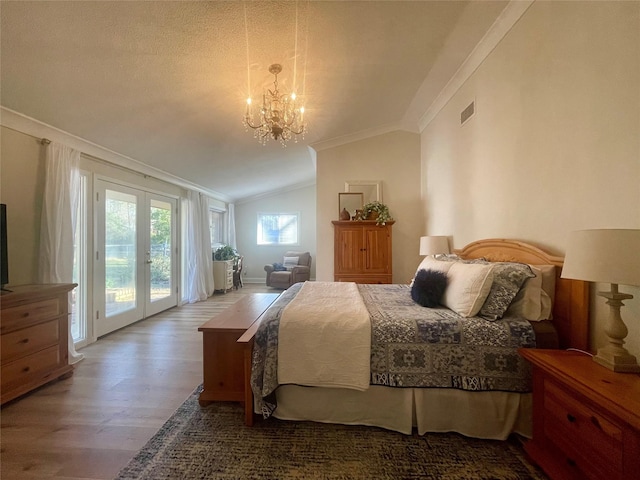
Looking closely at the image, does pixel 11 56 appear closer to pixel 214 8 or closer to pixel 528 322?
pixel 214 8

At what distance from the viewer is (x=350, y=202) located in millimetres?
4582

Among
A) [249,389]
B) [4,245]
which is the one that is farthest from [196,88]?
[249,389]

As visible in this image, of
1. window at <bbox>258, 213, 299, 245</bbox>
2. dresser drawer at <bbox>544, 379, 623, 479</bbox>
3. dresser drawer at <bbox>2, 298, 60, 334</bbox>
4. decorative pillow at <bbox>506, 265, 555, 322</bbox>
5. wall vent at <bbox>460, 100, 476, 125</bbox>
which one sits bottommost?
dresser drawer at <bbox>544, 379, 623, 479</bbox>

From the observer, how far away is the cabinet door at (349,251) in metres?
4.08

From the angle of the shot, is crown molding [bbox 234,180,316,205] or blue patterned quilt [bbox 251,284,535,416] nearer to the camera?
blue patterned quilt [bbox 251,284,535,416]

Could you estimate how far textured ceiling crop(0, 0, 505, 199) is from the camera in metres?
1.80

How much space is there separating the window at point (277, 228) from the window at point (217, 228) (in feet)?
3.63

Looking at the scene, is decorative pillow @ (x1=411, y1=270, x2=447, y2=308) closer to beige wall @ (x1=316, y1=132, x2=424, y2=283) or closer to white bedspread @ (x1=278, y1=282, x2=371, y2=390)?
white bedspread @ (x1=278, y1=282, x2=371, y2=390)

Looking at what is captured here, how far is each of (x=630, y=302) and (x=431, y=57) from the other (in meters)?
2.60

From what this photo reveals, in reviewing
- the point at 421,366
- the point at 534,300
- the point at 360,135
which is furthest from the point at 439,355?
the point at 360,135

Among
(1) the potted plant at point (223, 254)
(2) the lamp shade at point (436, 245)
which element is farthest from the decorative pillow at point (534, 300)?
(1) the potted plant at point (223, 254)

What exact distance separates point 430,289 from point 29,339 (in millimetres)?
3224

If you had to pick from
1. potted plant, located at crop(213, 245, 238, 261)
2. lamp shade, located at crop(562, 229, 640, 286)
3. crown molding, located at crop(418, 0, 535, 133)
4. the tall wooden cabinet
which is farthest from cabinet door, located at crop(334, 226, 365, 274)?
potted plant, located at crop(213, 245, 238, 261)

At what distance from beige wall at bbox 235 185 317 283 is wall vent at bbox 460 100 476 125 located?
203 inches
